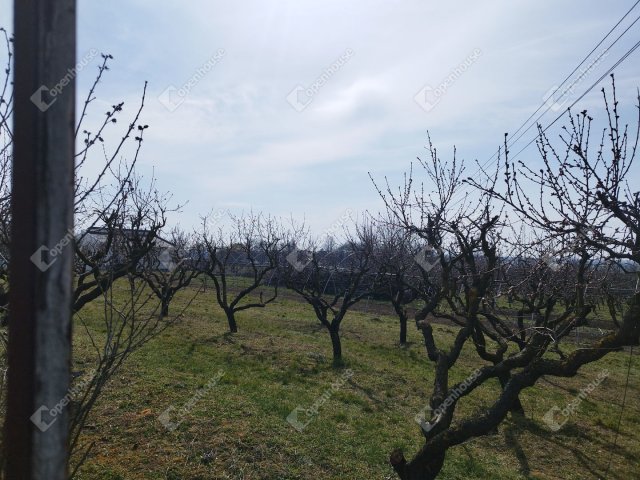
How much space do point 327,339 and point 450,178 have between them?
7.53 metres

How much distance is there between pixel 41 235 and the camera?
955mm

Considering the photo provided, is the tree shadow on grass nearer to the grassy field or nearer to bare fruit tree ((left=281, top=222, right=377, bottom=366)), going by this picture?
the grassy field

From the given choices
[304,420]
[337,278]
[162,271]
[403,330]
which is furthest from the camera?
[337,278]

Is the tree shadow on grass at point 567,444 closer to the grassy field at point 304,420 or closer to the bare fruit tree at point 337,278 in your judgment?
the grassy field at point 304,420

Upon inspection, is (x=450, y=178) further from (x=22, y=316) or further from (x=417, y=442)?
(x=22, y=316)

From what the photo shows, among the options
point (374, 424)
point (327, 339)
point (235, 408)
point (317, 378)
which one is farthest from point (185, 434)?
point (327, 339)

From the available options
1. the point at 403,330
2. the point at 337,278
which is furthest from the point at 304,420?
the point at 337,278

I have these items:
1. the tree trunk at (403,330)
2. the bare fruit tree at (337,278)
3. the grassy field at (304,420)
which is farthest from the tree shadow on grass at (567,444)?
the tree trunk at (403,330)

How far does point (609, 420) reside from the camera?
24.9ft

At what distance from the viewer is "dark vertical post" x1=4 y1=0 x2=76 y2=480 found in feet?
3.08

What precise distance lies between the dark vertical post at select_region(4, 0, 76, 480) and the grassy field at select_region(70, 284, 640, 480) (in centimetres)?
407

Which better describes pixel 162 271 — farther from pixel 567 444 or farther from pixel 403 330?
pixel 567 444

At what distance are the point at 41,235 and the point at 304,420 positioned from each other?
5863 millimetres

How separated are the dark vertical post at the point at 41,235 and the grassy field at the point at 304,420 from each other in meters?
4.07
